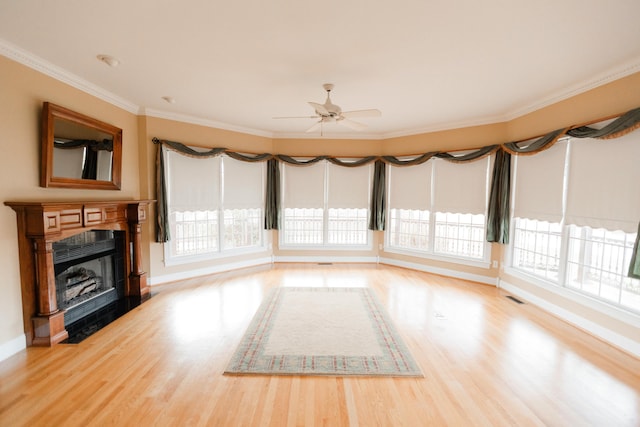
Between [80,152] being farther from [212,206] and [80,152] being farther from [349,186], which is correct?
[349,186]

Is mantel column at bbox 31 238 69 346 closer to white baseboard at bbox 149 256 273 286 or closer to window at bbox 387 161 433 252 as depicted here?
white baseboard at bbox 149 256 273 286

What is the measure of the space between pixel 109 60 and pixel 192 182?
8.28 ft

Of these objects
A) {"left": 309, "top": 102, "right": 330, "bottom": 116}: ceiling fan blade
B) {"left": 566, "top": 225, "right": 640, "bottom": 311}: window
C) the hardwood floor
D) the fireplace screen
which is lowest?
the hardwood floor

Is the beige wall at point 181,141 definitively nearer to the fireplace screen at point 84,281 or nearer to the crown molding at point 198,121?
the crown molding at point 198,121

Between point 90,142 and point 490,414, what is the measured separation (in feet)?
16.7

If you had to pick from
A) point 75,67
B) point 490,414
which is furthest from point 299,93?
point 490,414

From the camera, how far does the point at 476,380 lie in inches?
95.5

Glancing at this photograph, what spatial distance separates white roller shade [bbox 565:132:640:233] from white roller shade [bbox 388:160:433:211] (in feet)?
7.49

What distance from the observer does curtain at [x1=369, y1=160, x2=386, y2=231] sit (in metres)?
6.04

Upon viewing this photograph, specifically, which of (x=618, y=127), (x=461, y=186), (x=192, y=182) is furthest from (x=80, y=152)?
(x=618, y=127)

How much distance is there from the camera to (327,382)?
240 centimetres

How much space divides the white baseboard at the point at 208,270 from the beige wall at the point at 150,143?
54 millimetres

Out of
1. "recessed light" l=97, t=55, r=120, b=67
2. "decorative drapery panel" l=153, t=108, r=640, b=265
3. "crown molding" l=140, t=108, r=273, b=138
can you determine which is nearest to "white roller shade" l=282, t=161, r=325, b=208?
"decorative drapery panel" l=153, t=108, r=640, b=265

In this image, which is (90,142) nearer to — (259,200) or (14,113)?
(14,113)
